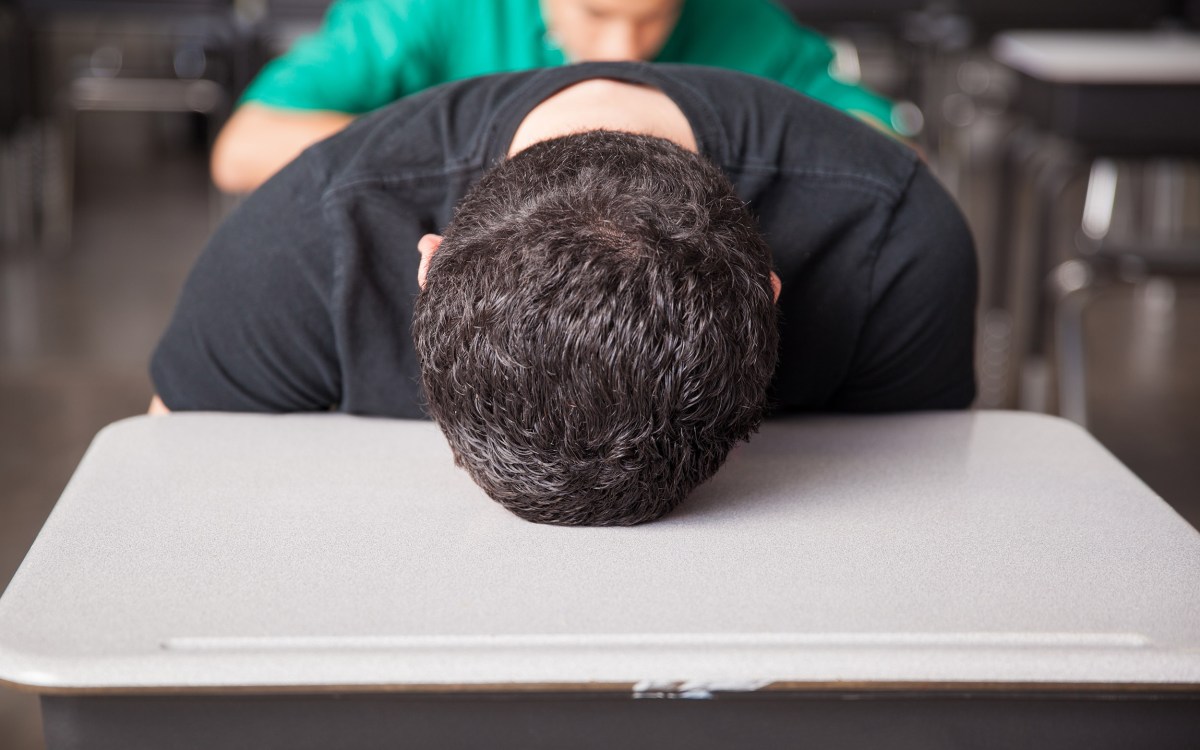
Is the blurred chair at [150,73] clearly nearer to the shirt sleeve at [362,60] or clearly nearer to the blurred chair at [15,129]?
the blurred chair at [15,129]

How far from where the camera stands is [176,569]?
0.73 m

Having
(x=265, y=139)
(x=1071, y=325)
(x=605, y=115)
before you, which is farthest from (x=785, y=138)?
(x=1071, y=325)

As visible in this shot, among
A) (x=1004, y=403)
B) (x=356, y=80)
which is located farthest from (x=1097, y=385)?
(x=356, y=80)

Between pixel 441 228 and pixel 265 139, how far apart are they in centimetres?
58

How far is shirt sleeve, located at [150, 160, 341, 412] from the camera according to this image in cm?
95

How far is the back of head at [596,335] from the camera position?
714 mm

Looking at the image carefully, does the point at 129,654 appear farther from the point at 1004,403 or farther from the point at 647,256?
the point at 1004,403

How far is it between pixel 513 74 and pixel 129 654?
1.89ft

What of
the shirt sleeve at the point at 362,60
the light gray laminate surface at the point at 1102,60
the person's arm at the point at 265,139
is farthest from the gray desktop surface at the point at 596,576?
the light gray laminate surface at the point at 1102,60

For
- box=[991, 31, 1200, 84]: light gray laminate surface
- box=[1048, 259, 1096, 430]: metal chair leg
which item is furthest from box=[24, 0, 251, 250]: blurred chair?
box=[1048, 259, 1096, 430]: metal chair leg

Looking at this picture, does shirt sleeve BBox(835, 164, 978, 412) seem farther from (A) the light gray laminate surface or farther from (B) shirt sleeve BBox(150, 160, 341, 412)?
(A) the light gray laminate surface

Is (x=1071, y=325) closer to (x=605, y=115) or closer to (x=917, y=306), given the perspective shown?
(x=917, y=306)

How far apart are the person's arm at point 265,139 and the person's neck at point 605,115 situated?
1.66 ft

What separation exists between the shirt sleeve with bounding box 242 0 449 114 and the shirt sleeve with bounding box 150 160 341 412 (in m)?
0.56
